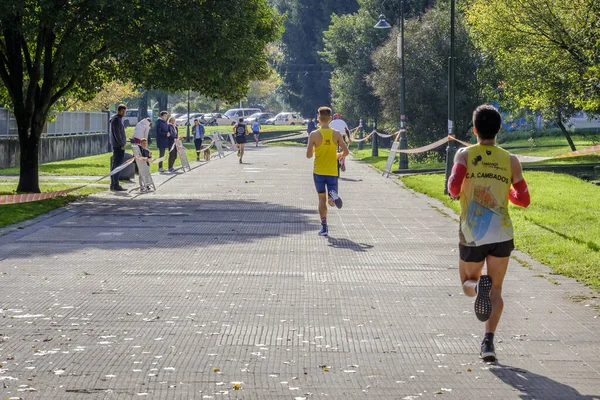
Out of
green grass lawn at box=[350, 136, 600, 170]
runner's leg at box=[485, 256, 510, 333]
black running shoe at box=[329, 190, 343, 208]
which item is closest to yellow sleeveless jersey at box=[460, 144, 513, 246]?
runner's leg at box=[485, 256, 510, 333]

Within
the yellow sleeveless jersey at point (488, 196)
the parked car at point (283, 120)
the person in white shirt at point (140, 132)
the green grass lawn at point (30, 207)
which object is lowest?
the green grass lawn at point (30, 207)

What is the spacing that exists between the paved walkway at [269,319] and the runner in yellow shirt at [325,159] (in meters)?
0.63

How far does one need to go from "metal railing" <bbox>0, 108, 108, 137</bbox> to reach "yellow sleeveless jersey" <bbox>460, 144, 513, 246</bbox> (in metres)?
30.0

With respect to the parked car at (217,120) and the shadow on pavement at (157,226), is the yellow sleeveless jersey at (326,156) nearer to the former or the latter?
the shadow on pavement at (157,226)

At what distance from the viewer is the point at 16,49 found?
21719mm

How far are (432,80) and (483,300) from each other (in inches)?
1319

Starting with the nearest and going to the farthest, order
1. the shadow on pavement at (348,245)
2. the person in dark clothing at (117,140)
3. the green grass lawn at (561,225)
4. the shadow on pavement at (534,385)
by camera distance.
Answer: the shadow on pavement at (534,385) → the green grass lawn at (561,225) → the shadow on pavement at (348,245) → the person in dark clothing at (117,140)

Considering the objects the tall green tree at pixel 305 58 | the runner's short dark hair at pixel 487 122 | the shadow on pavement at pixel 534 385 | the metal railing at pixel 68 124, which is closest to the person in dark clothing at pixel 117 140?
the metal railing at pixel 68 124

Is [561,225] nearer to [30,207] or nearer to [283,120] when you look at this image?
[30,207]

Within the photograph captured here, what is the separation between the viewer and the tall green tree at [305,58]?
8025 centimetres

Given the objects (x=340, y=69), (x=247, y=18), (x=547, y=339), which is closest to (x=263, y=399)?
(x=547, y=339)

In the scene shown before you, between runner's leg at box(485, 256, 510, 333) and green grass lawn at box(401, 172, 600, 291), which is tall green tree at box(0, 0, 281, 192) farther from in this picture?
runner's leg at box(485, 256, 510, 333)

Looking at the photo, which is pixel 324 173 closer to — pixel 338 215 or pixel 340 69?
pixel 338 215

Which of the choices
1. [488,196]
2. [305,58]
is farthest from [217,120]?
[488,196]
